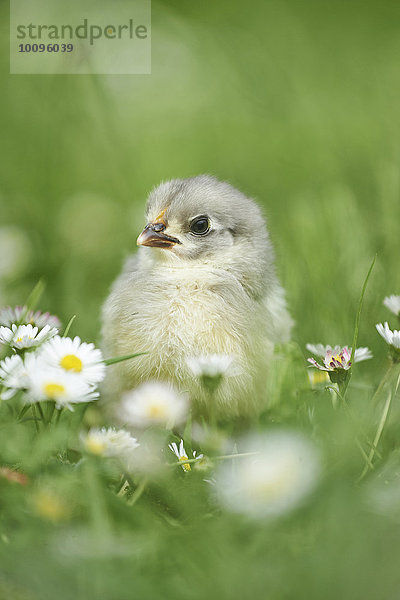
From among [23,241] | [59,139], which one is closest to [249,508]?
[23,241]

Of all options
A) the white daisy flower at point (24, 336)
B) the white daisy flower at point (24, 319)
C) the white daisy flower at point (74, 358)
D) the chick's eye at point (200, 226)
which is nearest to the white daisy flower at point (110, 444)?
the white daisy flower at point (74, 358)

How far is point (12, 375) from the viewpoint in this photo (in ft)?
4.50

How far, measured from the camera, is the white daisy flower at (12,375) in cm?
134

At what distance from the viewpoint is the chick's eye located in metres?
1.93

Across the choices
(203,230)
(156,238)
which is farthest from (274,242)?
(156,238)

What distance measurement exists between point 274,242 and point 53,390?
1.28 meters

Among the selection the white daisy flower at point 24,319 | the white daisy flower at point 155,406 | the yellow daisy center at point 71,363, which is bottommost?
the white daisy flower at point 155,406

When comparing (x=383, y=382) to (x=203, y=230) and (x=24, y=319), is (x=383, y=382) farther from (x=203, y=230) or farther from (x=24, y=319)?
(x=24, y=319)

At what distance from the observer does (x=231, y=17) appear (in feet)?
16.8

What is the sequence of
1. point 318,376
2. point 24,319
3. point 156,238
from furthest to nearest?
point 318,376
point 156,238
point 24,319

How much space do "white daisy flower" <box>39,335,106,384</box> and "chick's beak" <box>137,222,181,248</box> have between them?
1.43 feet

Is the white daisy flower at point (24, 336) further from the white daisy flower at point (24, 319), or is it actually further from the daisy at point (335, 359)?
the daisy at point (335, 359)

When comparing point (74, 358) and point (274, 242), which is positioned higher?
point (274, 242)

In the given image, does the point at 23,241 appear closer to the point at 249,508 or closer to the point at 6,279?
the point at 6,279
